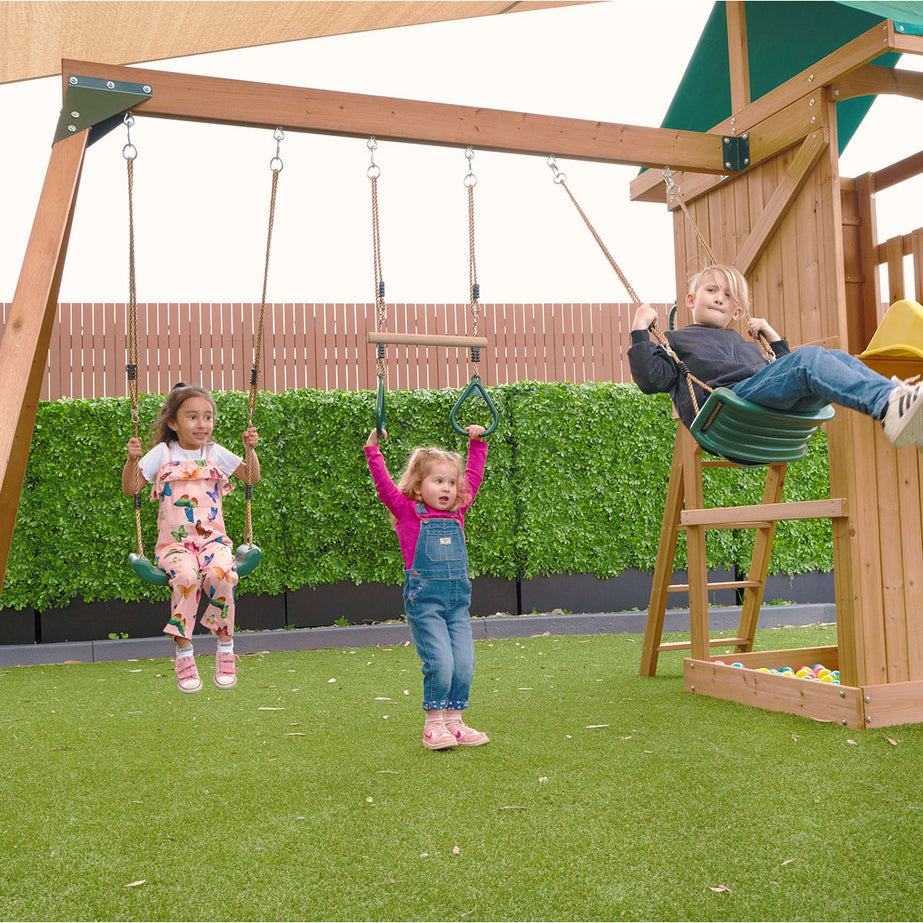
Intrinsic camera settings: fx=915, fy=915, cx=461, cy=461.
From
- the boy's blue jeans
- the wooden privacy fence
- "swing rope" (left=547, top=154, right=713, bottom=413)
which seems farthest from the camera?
the wooden privacy fence

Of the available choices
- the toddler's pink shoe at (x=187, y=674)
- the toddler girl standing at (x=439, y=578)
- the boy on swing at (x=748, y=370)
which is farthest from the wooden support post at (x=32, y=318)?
the boy on swing at (x=748, y=370)

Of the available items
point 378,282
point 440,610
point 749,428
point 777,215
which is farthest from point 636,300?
point 440,610

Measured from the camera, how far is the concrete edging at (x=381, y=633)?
22.9 feet

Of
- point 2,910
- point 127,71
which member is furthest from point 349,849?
point 127,71

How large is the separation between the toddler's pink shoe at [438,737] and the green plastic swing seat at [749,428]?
63.6 inches

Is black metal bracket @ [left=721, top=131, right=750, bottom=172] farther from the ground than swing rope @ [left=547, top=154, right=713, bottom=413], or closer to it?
farther from the ground

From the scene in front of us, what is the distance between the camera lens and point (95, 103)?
3719 millimetres

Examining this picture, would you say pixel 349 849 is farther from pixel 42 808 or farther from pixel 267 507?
pixel 267 507

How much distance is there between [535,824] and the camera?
9.21ft

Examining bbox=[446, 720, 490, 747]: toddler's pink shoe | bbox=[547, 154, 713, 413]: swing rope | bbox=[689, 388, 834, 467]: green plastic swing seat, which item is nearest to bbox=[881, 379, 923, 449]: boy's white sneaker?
bbox=[689, 388, 834, 467]: green plastic swing seat

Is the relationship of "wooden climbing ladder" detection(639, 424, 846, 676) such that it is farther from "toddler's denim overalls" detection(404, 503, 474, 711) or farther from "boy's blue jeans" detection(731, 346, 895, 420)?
"toddler's denim overalls" detection(404, 503, 474, 711)

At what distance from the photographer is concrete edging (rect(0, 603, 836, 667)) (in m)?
6.99

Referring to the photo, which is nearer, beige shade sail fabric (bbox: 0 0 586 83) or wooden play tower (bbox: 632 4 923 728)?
wooden play tower (bbox: 632 4 923 728)

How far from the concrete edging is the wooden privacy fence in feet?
15.8
